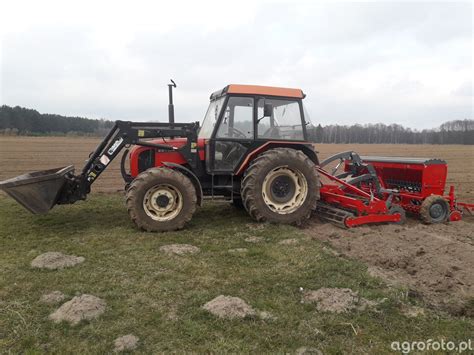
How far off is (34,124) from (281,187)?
79895 millimetres

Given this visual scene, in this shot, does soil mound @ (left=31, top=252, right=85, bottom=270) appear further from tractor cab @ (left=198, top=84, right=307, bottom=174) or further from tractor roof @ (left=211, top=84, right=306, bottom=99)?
tractor roof @ (left=211, top=84, right=306, bottom=99)

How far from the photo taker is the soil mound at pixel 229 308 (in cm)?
367

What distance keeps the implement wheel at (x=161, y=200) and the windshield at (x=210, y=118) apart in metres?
1.25

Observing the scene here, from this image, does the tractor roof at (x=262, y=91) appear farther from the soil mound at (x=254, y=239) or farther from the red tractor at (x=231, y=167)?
the soil mound at (x=254, y=239)

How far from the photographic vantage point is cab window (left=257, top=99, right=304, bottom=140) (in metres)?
7.29

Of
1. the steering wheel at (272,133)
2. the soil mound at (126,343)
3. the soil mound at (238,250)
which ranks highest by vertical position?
the steering wheel at (272,133)

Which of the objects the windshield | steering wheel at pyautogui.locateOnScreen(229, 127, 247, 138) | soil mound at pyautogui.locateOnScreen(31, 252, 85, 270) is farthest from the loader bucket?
steering wheel at pyautogui.locateOnScreen(229, 127, 247, 138)

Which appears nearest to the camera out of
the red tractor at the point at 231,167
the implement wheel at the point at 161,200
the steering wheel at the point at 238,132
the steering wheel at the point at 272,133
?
the implement wheel at the point at 161,200

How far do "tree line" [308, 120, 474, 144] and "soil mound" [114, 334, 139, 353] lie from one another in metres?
103

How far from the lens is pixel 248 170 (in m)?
7.01

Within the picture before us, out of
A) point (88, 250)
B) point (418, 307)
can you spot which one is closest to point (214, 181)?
point (88, 250)

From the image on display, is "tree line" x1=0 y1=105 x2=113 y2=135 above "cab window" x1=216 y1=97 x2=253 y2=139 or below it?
above

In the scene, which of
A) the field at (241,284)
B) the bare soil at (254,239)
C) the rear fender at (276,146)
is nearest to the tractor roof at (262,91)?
the rear fender at (276,146)

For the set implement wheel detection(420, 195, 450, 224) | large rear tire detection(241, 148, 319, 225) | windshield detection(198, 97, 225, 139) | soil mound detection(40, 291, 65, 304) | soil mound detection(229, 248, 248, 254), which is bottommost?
soil mound detection(229, 248, 248, 254)
